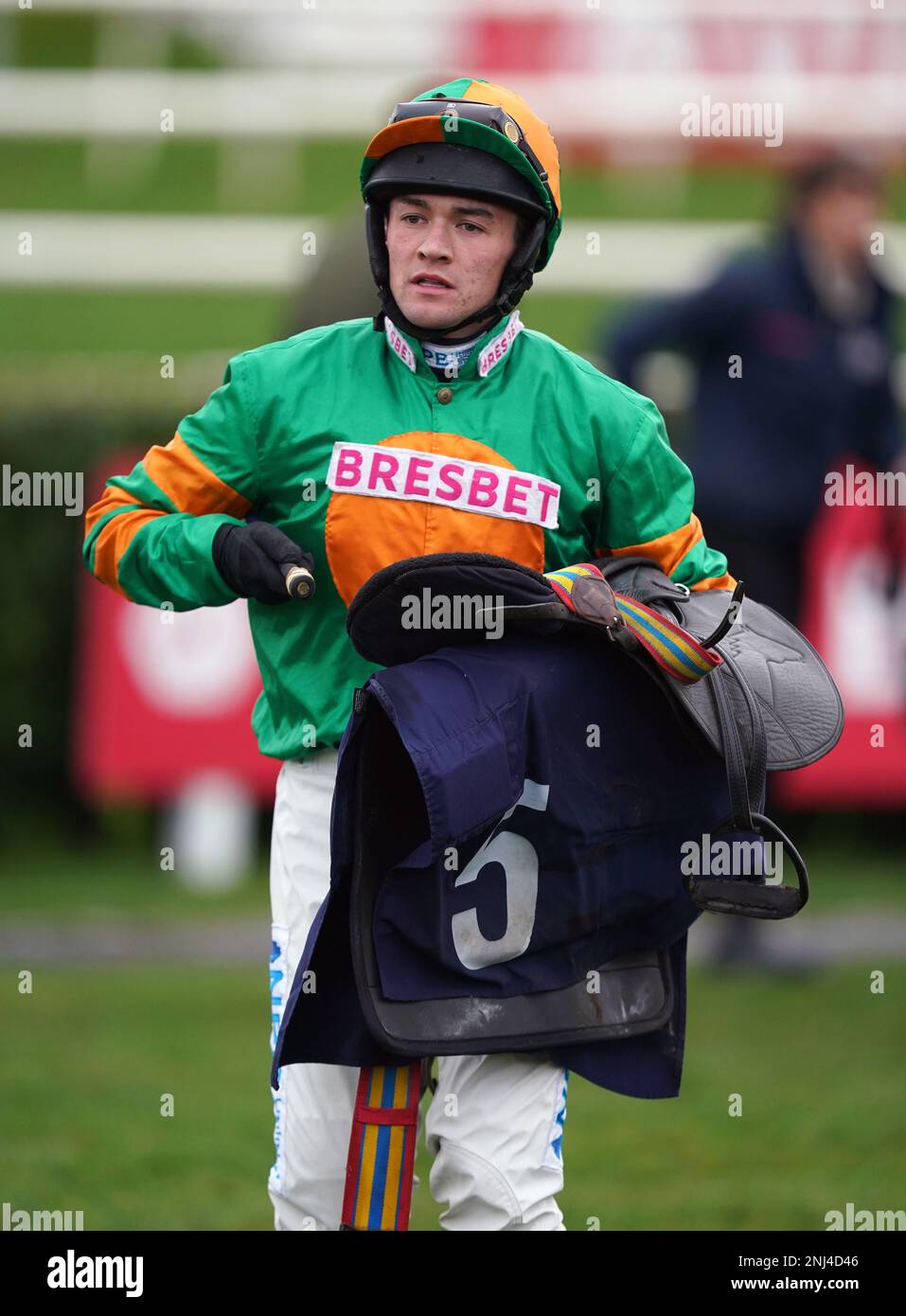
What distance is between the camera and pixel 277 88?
19.3m

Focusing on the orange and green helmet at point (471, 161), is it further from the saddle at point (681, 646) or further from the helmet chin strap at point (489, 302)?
the saddle at point (681, 646)

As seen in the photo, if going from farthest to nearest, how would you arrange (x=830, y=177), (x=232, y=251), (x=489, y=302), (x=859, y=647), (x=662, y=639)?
1. (x=232, y=251)
2. (x=859, y=647)
3. (x=830, y=177)
4. (x=489, y=302)
5. (x=662, y=639)

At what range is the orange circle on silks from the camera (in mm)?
3291

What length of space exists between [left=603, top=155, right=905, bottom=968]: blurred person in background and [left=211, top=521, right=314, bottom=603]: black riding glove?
3637 millimetres

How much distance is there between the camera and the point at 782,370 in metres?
6.77

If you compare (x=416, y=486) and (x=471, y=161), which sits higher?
(x=471, y=161)

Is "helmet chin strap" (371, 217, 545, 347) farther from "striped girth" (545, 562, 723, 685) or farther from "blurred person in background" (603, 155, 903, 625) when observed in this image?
"blurred person in background" (603, 155, 903, 625)

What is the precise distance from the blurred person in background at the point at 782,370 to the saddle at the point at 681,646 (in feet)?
11.1

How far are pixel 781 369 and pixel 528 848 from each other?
12.6ft

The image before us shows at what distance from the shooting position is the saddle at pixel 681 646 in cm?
309

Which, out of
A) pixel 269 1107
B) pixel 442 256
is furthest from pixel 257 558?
pixel 269 1107

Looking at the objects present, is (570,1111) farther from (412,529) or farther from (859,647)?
(859,647)

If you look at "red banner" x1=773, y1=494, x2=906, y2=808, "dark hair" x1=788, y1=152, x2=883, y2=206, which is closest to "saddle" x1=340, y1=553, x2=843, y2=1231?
"dark hair" x1=788, y1=152, x2=883, y2=206
